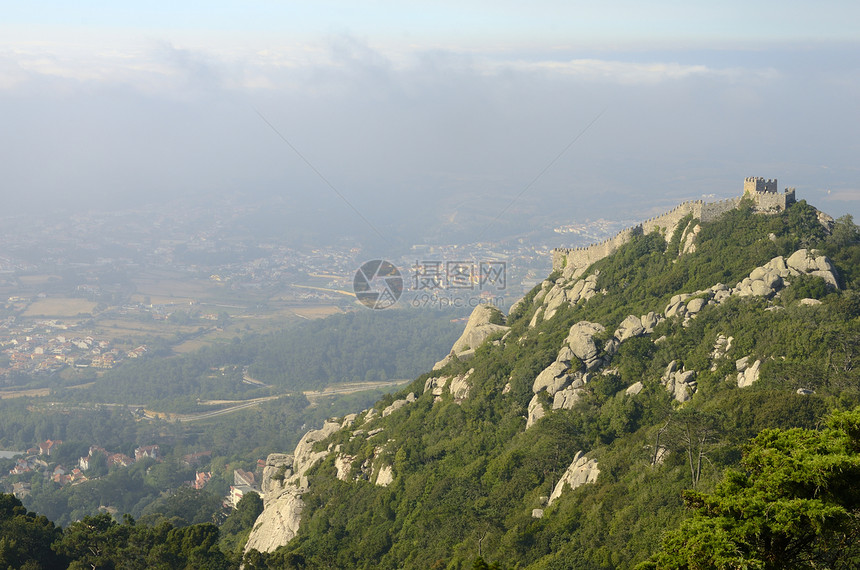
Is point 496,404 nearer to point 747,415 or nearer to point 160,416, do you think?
point 747,415

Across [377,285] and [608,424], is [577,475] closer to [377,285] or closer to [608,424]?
[608,424]

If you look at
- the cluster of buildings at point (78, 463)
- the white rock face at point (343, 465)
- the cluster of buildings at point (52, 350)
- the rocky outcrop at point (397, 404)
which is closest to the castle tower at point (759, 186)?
the rocky outcrop at point (397, 404)

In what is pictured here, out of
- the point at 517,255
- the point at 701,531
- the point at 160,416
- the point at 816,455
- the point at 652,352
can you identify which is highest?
the point at 816,455

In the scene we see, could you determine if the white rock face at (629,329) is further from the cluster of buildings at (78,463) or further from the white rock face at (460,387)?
the cluster of buildings at (78,463)

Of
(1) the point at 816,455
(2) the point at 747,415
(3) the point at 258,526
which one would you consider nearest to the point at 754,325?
(2) the point at 747,415

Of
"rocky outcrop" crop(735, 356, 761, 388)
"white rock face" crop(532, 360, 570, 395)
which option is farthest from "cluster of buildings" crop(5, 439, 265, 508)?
"rocky outcrop" crop(735, 356, 761, 388)

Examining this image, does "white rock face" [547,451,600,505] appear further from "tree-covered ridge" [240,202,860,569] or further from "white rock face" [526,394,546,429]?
"white rock face" [526,394,546,429]
